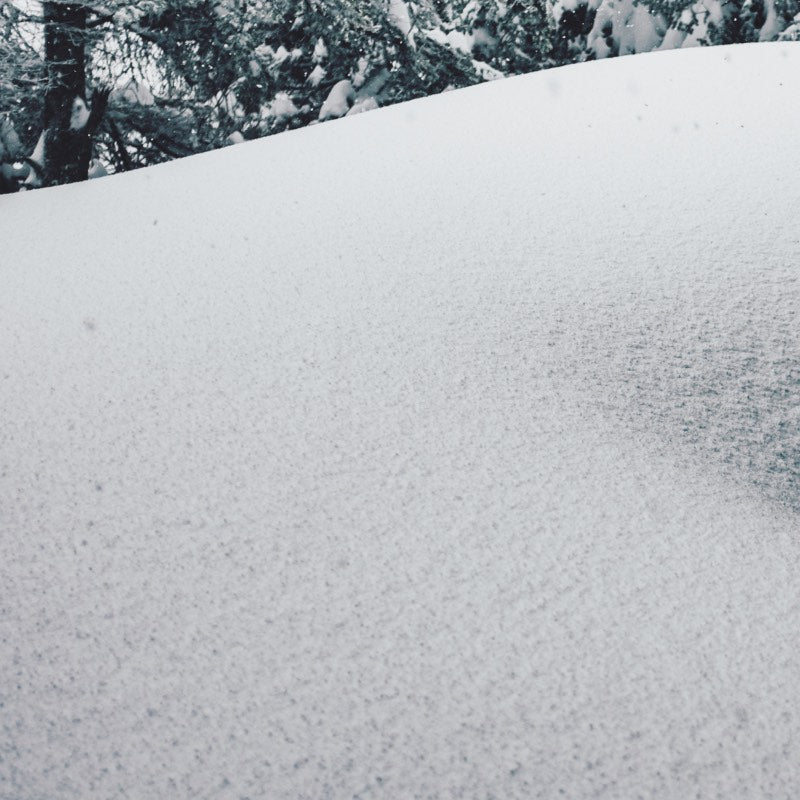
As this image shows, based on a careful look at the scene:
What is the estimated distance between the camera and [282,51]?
657cm

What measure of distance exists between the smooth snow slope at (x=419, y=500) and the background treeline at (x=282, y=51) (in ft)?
10.3

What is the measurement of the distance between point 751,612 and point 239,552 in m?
1.02

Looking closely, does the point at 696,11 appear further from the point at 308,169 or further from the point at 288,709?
the point at 288,709

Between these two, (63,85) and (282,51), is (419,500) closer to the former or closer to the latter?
(63,85)

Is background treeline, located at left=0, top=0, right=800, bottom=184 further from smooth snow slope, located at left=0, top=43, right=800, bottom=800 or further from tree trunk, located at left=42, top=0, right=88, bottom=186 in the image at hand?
smooth snow slope, located at left=0, top=43, right=800, bottom=800

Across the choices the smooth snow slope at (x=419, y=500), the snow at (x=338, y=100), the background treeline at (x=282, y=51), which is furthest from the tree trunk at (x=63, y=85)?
the smooth snow slope at (x=419, y=500)

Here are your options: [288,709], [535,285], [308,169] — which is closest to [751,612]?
[288,709]

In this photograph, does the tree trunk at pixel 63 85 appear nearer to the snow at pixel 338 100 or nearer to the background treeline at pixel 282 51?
the background treeline at pixel 282 51

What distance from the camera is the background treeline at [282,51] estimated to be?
5.52 m

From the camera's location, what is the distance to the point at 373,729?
116 centimetres

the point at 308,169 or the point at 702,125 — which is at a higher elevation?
the point at 702,125

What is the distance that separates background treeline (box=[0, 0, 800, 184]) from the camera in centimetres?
552

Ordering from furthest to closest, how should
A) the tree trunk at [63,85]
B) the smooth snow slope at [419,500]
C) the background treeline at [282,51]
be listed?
the background treeline at [282,51] < the tree trunk at [63,85] < the smooth snow slope at [419,500]

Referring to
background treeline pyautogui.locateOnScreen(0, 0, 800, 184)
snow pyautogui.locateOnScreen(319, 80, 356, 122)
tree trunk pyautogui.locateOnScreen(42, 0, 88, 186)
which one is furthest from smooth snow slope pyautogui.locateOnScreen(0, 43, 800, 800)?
snow pyautogui.locateOnScreen(319, 80, 356, 122)
